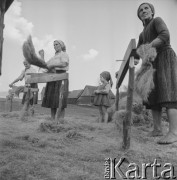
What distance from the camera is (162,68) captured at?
353 cm

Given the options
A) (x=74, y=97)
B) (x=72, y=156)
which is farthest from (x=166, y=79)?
(x=74, y=97)

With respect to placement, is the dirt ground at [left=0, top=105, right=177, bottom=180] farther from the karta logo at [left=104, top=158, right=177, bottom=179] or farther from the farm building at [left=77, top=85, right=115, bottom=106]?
the farm building at [left=77, top=85, right=115, bottom=106]

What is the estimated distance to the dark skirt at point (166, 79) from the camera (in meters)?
3.43

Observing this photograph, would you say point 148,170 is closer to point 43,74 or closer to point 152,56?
point 152,56

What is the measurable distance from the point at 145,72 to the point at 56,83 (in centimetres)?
268

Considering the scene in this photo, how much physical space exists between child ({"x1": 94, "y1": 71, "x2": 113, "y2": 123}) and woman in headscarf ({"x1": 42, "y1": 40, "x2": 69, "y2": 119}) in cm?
202

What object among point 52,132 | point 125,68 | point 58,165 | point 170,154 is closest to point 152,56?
point 125,68

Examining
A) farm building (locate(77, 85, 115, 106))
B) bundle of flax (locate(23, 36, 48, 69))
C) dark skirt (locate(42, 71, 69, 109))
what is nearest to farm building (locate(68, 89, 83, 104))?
farm building (locate(77, 85, 115, 106))

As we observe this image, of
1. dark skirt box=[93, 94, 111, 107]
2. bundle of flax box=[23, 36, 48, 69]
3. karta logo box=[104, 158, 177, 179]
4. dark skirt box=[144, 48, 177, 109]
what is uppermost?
bundle of flax box=[23, 36, 48, 69]

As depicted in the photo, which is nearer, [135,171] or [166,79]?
[135,171]

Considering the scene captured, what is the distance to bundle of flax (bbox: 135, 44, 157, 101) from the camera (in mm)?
3189

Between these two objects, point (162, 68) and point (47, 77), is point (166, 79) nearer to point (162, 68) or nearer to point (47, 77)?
point (162, 68)

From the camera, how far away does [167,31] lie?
137 inches

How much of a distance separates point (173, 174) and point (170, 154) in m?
0.78
